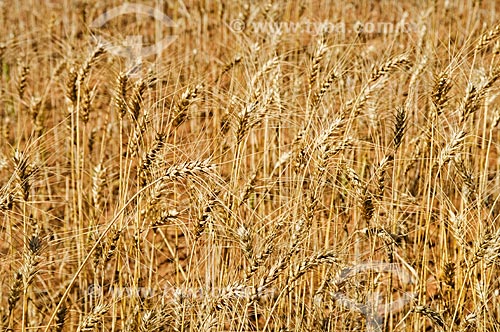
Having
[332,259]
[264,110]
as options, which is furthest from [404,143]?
[332,259]

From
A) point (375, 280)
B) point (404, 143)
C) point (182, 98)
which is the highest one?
point (182, 98)

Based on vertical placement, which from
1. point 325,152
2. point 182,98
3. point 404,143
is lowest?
point 404,143

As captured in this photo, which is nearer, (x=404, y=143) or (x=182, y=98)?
(x=182, y=98)

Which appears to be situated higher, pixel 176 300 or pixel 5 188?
pixel 5 188

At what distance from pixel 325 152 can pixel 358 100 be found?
36 cm

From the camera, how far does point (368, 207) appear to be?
85.3 inches

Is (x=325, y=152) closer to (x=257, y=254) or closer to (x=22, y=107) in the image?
(x=257, y=254)

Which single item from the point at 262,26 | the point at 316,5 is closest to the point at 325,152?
the point at 262,26

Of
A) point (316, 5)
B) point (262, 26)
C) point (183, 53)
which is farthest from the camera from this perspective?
point (316, 5)

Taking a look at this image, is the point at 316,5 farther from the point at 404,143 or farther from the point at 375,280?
the point at 375,280

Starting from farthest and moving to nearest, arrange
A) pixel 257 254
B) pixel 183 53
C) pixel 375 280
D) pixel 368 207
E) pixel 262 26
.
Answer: pixel 183 53
pixel 262 26
pixel 375 280
pixel 368 207
pixel 257 254

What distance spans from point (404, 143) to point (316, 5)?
320cm

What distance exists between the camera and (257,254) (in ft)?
6.53

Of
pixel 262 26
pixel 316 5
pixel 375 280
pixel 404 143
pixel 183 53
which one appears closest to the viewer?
pixel 375 280
